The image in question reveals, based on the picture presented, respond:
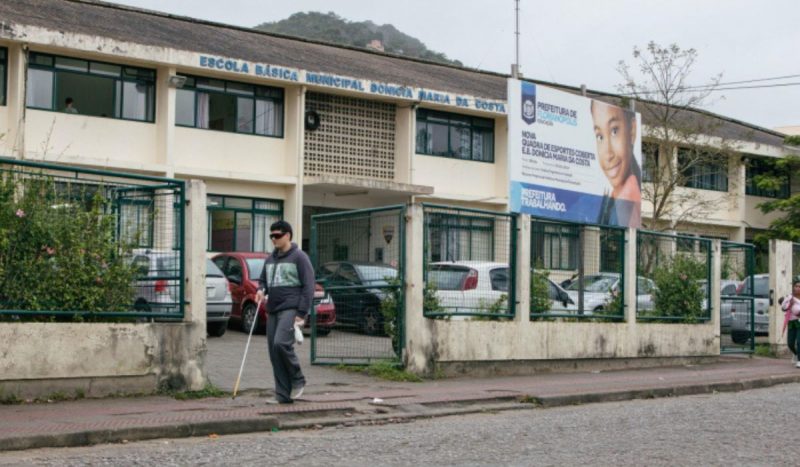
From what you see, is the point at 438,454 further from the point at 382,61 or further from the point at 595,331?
the point at 382,61

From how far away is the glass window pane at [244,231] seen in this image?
28422 mm

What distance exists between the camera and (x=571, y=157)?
839 inches

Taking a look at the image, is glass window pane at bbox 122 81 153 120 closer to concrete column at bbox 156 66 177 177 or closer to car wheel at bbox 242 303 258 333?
concrete column at bbox 156 66 177 177

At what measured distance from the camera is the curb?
9.05 meters

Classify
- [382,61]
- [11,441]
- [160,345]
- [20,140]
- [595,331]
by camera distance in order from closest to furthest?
1. [11,441]
2. [160,345]
3. [595,331]
4. [20,140]
5. [382,61]

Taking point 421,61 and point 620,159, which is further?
point 421,61

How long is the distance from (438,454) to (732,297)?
14627 millimetres

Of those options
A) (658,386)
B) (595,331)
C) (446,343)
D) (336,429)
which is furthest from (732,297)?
(336,429)

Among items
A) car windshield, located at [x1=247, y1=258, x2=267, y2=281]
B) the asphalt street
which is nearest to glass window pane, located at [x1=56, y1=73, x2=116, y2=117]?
car windshield, located at [x1=247, y1=258, x2=267, y2=281]

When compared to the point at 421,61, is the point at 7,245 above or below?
below

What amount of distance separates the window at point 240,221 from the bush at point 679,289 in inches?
476

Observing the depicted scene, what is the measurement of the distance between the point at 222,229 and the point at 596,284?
12932mm

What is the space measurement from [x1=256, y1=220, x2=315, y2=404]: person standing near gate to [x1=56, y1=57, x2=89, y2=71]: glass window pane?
1555 centimetres

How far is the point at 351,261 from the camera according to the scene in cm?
1547
